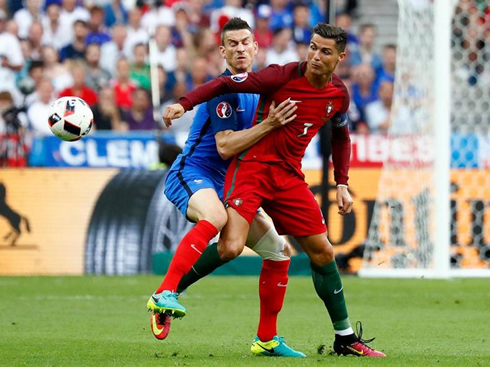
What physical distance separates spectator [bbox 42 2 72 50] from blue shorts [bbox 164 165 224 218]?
11783 millimetres

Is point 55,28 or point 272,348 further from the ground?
point 55,28

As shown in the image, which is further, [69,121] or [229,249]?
[69,121]

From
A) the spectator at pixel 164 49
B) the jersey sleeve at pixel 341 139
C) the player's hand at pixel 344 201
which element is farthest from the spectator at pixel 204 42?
the player's hand at pixel 344 201

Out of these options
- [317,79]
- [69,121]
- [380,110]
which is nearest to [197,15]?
[380,110]

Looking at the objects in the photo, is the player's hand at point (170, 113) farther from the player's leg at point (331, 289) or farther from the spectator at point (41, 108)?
the spectator at point (41, 108)

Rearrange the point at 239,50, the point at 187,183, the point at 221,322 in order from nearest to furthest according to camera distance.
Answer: the point at 187,183, the point at 239,50, the point at 221,322

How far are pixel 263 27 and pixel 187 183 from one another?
12411 mm

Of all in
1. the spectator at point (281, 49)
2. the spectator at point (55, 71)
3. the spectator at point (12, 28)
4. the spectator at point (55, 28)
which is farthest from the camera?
the spectator at point (281, 49)

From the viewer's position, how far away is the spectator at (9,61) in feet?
55.7

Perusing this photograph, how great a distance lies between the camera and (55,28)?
18.2m

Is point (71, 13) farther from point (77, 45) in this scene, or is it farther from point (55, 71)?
point (55, 71)

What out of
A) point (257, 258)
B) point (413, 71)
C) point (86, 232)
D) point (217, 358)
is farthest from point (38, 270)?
point (217, 358)

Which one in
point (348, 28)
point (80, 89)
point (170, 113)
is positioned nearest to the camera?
point (170, 113)

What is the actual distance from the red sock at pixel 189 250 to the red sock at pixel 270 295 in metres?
0.60
